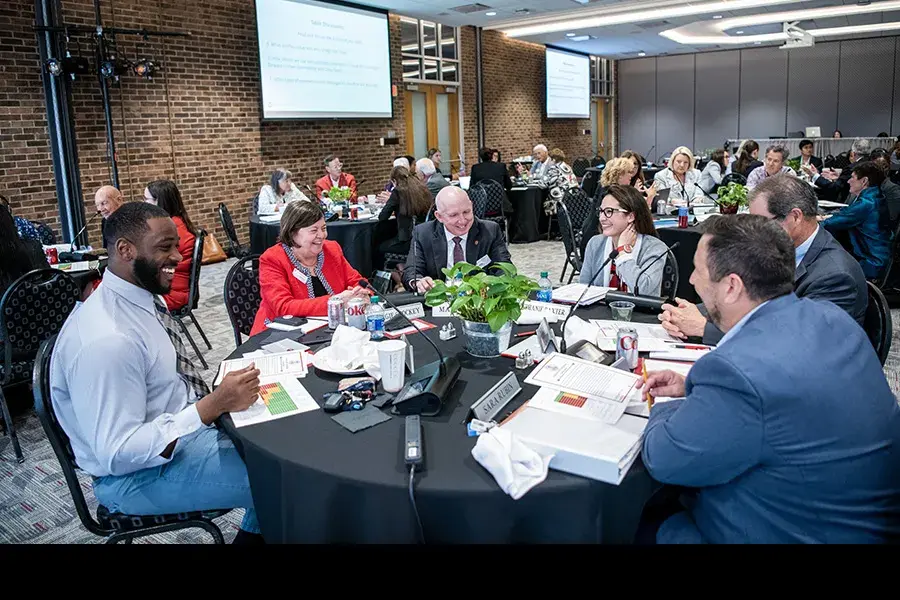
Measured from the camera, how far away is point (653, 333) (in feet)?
7.65

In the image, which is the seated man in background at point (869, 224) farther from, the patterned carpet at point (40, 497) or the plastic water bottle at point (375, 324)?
the plastic water bottle at point (375, 324)

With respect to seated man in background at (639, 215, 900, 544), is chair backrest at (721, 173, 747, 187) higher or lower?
higher

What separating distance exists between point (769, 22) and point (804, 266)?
12.2 metres

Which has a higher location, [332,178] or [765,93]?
[765,93]

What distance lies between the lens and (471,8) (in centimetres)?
1038

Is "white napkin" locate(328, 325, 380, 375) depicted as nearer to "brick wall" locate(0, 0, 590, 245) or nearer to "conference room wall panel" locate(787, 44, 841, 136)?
"brick wall" locate(0, 0, 590, 245)

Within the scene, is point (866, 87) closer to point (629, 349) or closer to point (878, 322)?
point (878, 322)

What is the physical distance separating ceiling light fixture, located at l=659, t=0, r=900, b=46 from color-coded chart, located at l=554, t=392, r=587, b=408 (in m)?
12.1

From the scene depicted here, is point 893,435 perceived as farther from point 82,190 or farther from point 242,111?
point 242,111

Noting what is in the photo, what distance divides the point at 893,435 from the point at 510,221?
798 centimetres

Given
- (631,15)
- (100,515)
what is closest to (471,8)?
(631,15)

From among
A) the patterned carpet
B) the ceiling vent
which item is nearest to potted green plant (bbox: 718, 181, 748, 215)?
the patterned carpet

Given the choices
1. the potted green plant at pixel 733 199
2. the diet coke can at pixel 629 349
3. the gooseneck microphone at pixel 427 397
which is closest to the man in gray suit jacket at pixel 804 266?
the diet coke can at pixel 629 349

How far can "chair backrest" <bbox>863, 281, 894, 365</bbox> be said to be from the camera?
87.2 inches
